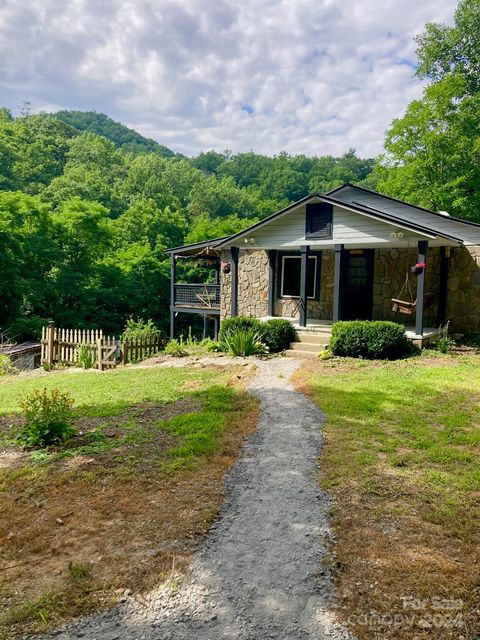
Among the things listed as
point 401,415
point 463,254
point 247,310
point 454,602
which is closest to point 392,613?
point 454,602

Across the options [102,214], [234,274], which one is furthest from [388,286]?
[102,214]

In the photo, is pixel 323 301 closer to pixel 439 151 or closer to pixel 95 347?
pixel 95 347

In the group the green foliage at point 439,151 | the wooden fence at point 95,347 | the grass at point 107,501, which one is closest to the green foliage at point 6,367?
the wooden fence at point 95,347

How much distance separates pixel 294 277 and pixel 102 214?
1493 centimetres

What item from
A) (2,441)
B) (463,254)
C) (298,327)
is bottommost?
(2,441)

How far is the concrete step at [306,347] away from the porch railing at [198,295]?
20.6ft

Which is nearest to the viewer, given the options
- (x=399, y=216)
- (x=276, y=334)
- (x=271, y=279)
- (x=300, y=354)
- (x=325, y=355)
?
(x=325, y=355)

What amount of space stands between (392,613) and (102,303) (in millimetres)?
25018

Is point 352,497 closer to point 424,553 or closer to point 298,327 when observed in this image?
point 424,553

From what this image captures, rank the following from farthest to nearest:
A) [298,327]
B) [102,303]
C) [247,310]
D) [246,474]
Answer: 1. [102,303]
2. [247,310]
3. [298,327]
4. [246,474]

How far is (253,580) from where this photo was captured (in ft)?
9.30

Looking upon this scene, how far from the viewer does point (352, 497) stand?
394cm

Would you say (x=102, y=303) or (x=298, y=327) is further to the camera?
(x=102, y=303)

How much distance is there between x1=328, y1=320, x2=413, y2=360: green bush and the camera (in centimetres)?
1052
